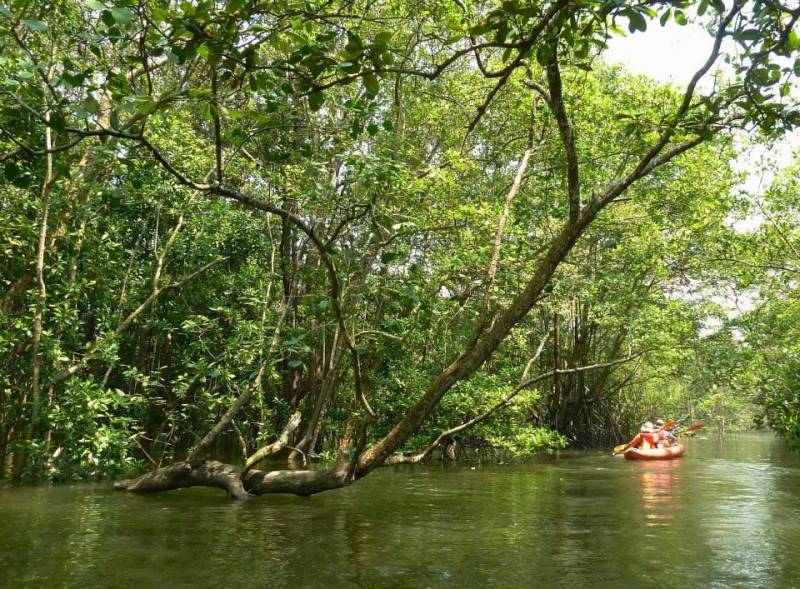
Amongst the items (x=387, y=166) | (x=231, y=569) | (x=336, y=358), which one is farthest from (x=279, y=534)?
(x=387, y=166)

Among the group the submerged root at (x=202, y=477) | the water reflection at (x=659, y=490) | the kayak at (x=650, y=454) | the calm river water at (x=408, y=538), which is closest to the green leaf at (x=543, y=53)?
the calm river water at (x=408, y=538)

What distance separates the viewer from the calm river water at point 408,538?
5.57 m

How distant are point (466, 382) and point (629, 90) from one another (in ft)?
22.8

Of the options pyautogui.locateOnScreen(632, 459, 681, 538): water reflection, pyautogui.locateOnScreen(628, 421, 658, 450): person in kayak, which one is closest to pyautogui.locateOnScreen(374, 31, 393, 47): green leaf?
pyautogui.locateOnScreen(632, 459, 681, 538): water reflection

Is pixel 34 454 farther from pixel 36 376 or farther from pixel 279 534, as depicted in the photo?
pixel 279 534

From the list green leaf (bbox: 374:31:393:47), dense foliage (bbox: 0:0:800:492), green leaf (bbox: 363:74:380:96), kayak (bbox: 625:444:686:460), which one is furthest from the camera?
kayak (bbox: 625:444:686:460)

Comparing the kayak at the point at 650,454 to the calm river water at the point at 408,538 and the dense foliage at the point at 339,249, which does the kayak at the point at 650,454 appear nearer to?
the dense foliage at the point at 339,249

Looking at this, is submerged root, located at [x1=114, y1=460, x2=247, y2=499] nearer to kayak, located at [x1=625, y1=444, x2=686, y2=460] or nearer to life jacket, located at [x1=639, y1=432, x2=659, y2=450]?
kayak, located at [x1=625, y1=444, x2=686, y2=460]

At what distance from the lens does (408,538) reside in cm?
727

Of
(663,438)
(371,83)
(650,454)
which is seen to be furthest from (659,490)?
(371,83)

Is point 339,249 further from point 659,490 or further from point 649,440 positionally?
point 649,440

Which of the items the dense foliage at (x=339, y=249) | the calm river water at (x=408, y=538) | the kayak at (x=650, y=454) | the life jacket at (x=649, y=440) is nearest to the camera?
the calm river water at (x=408, y=538)

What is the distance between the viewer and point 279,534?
7355 millimetres

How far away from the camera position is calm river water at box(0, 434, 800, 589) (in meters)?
5.57
